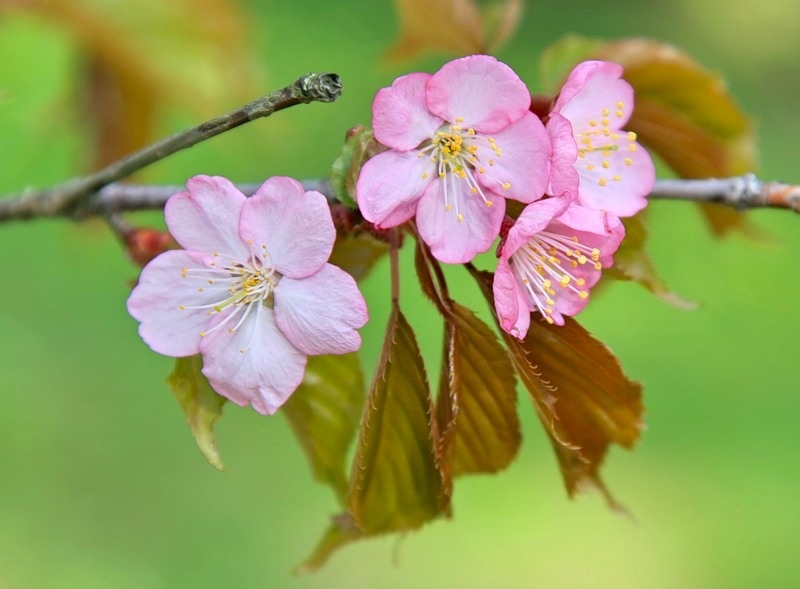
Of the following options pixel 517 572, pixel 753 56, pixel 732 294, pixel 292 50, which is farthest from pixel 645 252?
pixel 753 56

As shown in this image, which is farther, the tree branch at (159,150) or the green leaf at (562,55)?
the green leaf at (562,55)

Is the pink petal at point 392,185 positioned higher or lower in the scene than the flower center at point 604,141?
higher

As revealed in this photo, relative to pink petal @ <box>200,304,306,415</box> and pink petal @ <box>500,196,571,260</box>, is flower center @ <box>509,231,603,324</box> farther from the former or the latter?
pink petal @ <box>200,304,306,415</box>

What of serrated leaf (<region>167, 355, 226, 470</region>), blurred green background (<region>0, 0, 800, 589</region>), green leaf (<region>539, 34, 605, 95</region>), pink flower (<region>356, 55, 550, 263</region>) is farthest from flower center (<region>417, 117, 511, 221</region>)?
blurred green background (<region>0, 0, 800, 589</region>)

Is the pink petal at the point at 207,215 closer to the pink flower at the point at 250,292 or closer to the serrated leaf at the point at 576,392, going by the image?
the pink flower at the point at 250,292

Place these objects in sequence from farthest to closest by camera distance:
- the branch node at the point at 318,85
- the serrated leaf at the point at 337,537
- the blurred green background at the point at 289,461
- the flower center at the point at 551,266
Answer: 1. the blurred green background at the point at 289,461
2. the serrated leaf at the point at 337,537
3. the flower center at the point at 551,266
4. the branch node at the point at 318,85

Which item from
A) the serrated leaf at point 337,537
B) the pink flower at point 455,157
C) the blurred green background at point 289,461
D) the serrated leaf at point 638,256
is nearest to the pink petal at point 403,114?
the pink flower at point 455,157

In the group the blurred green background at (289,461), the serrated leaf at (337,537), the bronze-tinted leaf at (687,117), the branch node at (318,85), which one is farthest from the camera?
the blurred green background at (289,461)

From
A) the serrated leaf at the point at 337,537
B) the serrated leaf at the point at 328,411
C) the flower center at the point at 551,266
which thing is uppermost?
the flower center at the point at 551,266

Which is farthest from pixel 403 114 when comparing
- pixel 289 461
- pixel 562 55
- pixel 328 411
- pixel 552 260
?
pixel 289 461
